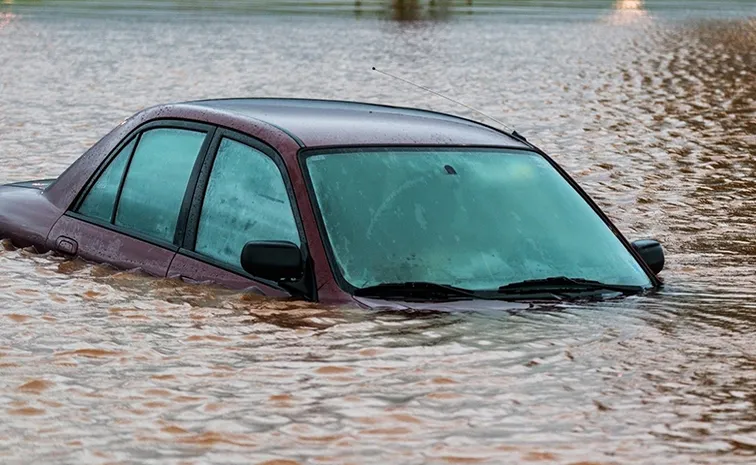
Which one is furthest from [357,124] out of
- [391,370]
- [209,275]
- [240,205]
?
[391,370]

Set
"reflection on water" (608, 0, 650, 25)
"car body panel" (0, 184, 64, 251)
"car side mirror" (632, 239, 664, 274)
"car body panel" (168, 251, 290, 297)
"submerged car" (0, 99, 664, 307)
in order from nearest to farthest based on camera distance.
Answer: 1. "submerged car" (0, 99, 664, 307)
2. "car body panel" (168, 251, 290, 297)
3. "car side mirror" (632, 239, 664, 274)
4. "car body panel" (0, 184, 64, 251)
5. "reflection on water" (608, 0, 650, 25)

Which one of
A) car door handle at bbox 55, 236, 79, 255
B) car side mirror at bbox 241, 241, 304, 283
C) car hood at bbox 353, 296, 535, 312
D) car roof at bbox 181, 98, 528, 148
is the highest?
car roof at bbox 181, 98, 528, 148

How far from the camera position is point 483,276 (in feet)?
23.6

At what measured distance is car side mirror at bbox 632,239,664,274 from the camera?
319 inches

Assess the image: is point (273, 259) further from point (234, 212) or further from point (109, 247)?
point (109, 247)

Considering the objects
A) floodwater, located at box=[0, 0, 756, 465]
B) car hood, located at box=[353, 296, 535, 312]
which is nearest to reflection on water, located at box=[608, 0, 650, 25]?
floodwater, located at box=[0, 0, 756, 465]

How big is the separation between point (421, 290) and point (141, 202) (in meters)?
1.74

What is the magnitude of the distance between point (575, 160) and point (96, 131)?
235 inches

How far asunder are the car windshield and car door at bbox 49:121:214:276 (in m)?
0.83

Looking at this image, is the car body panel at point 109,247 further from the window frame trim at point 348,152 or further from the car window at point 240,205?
the window frame trim at point 348,152

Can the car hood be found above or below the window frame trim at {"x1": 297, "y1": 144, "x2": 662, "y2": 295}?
below

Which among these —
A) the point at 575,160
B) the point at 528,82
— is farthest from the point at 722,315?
the point at 528,82

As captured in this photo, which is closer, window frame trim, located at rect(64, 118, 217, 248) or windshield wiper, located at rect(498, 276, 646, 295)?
windshield wiper, located at rect(498, 276, 646, 295)

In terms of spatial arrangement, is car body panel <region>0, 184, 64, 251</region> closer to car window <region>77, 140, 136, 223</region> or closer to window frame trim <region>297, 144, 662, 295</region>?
car window <region>77, 140, 136, 223</region>
